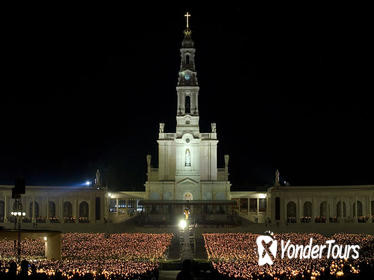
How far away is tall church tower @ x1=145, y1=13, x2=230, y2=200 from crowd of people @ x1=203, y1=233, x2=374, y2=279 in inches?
1097

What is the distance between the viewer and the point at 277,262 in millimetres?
37719

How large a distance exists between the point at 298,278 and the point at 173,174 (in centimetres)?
6014

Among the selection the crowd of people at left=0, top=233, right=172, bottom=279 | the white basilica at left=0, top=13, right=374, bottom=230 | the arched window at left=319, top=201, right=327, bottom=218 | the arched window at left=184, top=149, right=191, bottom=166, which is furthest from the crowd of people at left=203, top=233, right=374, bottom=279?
the arched window at left=184, top=149, right=191, bottom=166

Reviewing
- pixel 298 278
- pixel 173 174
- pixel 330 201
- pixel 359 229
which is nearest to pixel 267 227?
pixel 359 229

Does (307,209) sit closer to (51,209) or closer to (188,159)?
(188,159)

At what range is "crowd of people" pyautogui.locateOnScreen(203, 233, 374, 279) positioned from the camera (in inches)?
1084

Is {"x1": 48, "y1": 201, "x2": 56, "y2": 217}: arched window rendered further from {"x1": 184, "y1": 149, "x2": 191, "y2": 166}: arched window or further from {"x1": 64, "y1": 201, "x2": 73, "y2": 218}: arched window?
{"x1": 184, "y1": 149, "x2": 191, "y2": 166}: arched window

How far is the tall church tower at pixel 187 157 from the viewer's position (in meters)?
85.5

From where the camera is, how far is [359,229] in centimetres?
6744

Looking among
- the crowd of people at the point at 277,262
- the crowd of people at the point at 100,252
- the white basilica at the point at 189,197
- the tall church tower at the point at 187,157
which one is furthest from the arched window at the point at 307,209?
the crowd of people at the point at 100,252

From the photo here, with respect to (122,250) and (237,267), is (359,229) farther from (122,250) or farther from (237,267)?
(237,267)

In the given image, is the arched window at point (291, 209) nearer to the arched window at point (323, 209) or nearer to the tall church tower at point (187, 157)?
the arched window at point (323, 209)

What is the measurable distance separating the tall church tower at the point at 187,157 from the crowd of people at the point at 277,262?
27.9m

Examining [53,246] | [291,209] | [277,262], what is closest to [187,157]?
[291,209]
